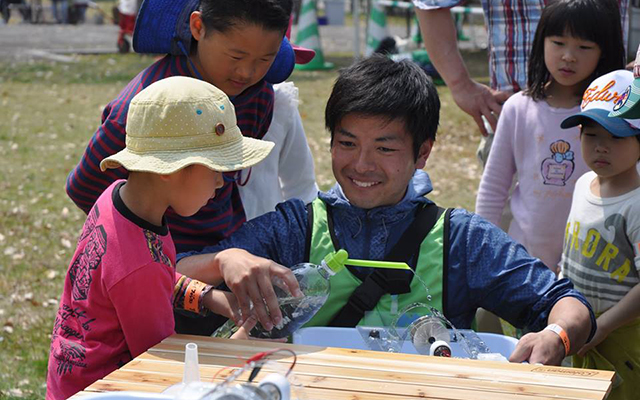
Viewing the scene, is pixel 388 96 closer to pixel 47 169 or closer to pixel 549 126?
pixel 549 126

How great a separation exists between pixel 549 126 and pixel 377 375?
6.68 ft

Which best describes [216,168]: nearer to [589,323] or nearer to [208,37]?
[208,37]

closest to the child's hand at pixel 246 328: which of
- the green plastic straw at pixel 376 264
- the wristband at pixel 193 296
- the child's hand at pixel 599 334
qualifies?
the wristband at pixel 193 296

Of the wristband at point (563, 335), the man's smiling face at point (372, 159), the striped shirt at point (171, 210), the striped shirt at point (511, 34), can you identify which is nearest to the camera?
the wristband at point (563, 335)

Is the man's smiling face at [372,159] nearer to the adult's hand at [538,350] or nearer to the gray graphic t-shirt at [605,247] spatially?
the adult's hand at [538,350]

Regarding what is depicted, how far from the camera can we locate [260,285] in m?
2.46

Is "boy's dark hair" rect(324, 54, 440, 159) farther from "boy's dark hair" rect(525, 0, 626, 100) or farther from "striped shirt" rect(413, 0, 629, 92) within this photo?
"striped shirt" rect(413, 0, 629, 92)

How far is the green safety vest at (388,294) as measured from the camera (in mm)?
2779

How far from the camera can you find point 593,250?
327 centimetres

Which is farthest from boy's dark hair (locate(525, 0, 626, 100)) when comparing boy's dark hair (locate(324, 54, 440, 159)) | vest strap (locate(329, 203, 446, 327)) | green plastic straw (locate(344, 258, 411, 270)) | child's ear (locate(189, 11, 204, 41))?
green plastic straw (locate(344, 258, 411, 270))

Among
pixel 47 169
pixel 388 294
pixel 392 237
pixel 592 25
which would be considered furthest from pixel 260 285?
pixel 47 169

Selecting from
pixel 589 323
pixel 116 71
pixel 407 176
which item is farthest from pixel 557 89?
pixel 116 71

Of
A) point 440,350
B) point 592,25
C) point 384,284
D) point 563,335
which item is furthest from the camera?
point 592,25

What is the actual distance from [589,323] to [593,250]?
648 mm
